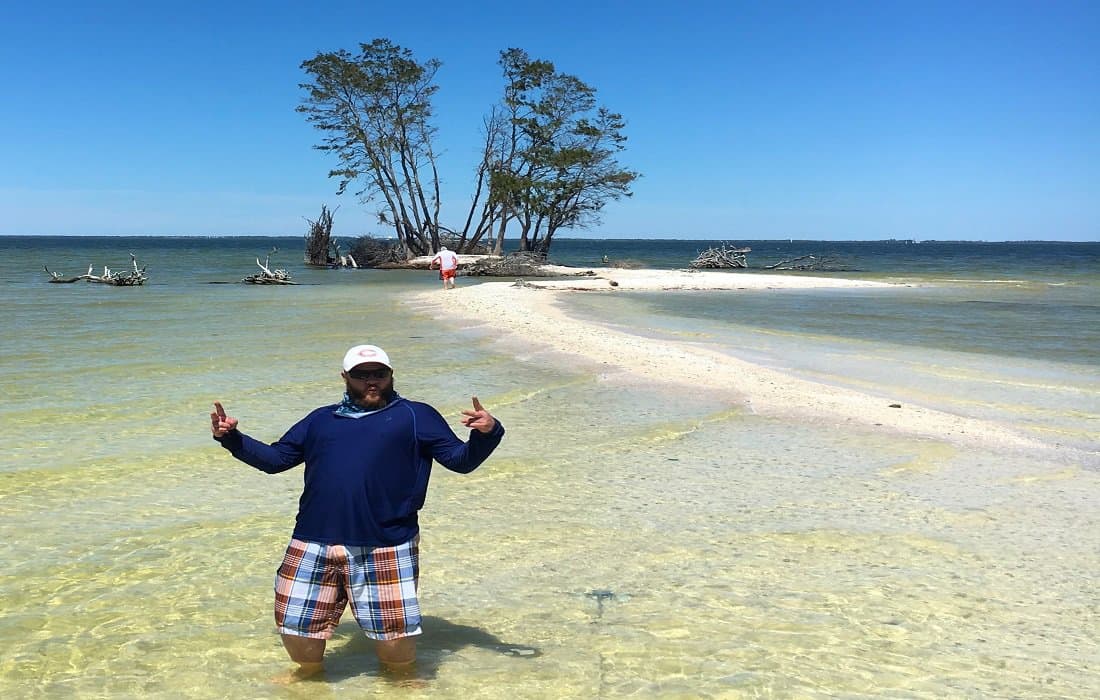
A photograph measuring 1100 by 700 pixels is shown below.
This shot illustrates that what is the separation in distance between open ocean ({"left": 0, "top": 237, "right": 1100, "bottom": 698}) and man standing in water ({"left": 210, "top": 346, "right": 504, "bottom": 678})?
1.46 feet

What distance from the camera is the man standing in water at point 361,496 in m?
3.43

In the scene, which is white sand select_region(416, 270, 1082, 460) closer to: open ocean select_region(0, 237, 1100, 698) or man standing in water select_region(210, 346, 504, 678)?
open ocean select_region(0, 237, 1100, 698)

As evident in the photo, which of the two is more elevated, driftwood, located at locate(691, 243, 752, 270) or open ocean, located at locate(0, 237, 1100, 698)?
driftwood, located at locate(691, 243, 752, 270)

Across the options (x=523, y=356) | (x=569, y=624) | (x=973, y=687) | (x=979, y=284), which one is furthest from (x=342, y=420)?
(x=979, y=284)

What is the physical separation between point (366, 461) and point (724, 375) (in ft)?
28.3

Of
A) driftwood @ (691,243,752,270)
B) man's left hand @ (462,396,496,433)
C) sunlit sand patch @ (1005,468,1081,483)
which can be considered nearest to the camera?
man's left hand @ (462,396,496,433)

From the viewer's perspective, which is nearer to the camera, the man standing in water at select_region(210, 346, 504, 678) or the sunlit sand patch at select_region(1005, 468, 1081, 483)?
the man standing in water at select_region(210, 346, 504, 678)

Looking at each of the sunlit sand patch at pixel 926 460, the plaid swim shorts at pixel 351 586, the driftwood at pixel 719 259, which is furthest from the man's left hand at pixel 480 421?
the driftwood at pixel 719 259

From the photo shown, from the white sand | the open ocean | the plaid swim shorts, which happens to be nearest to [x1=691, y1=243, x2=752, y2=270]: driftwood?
the white sand

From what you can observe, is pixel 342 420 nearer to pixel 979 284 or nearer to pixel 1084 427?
pixel 1084 427

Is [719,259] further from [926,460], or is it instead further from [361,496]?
[361,496]

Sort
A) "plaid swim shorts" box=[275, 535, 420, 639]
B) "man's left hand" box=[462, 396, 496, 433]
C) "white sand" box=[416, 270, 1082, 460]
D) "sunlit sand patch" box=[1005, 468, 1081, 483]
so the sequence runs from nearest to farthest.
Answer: "man's left hand" box=[462, 396, 496, 433] → "plaid swim shorts" box=[275, 535, 420, 639] → "sunlit sand patch" box=[1005, 468, 1081, 483] → "white sand" box=[416, 270, 1082, 460]

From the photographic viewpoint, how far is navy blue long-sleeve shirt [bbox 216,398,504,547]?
3.43 metres

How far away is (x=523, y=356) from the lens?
1371cm
